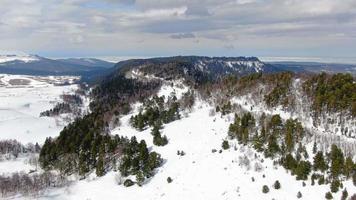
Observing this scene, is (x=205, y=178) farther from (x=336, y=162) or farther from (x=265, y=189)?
(x=336, y=162)

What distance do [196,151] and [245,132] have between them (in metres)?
17.8

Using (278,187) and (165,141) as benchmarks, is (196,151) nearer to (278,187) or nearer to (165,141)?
(165,141)

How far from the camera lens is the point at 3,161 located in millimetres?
165750

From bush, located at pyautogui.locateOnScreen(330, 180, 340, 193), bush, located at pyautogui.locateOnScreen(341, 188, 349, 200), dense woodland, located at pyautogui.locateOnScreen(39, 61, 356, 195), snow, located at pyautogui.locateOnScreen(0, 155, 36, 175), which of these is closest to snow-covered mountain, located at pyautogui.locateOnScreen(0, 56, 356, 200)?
bush, located at pyautogui.locateOnScreen(330, 180, 340, 193)

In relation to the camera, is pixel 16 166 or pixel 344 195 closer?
pixel 344 195

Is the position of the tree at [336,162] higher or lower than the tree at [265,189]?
higher

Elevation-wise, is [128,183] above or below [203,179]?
below

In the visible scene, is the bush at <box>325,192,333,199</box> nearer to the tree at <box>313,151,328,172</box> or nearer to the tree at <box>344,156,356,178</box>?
the tree at <box>344,156,356,178</box>

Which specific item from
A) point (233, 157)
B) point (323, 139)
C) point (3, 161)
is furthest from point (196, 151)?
point (3, 161)

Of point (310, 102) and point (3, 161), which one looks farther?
point (3, 161)

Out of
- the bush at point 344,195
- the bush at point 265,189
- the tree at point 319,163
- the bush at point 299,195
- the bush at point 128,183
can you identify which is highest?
the tree at point 319,163

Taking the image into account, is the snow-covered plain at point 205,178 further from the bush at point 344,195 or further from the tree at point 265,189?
the bush at point 344,195

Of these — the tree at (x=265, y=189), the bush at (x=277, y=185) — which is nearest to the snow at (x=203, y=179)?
the bush at (x=277, y=185)

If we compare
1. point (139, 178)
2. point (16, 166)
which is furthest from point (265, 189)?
point (16, 166)
